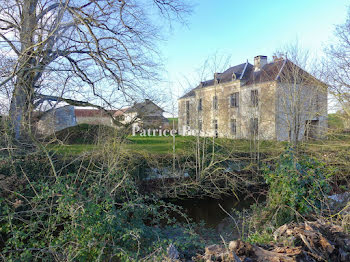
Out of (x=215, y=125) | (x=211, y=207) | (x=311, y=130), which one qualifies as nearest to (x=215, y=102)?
(x=215, y=125)

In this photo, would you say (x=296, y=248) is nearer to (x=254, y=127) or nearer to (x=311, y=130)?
(x=254, y=127)

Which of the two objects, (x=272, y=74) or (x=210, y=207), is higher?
(x=272, y=74)

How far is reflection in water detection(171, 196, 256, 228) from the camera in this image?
888 cm

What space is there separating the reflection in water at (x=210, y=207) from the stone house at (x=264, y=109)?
2.70m

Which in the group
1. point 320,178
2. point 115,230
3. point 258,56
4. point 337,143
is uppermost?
point 258,56

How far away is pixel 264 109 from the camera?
49.2ft

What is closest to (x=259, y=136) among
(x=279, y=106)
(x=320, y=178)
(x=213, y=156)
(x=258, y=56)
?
(x=213, y=156)

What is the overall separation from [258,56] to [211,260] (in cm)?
2102

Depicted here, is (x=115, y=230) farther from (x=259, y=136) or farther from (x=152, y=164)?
(x=259, y=136)

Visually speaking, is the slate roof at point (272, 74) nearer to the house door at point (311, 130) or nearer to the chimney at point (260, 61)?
the chimney at point (260, 61)

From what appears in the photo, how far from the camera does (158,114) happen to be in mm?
10445

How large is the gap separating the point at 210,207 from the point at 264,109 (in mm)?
7387

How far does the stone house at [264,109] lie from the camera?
1115cm

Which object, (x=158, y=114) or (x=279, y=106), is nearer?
(x=158, y=114)
